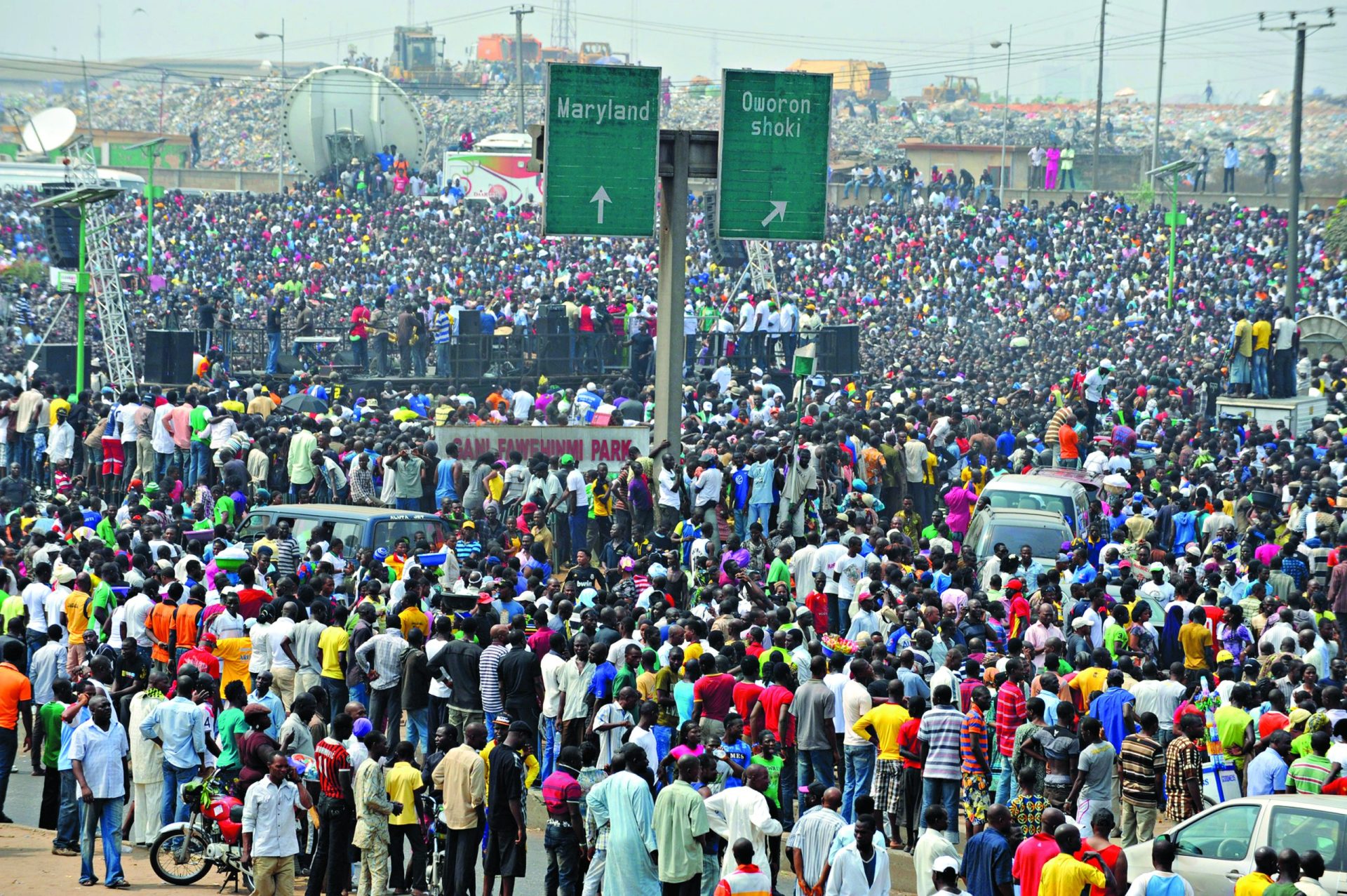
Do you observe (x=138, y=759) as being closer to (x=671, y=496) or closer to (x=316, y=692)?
(x=316, y=692)

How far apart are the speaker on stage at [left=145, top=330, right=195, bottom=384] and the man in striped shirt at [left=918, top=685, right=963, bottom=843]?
19.5 m

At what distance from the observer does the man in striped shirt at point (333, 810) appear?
37.0ft

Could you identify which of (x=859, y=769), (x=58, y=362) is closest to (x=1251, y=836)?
(x=859, y=769)

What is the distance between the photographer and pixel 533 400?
88.5 ft

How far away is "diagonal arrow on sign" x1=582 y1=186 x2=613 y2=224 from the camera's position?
19.7 meters

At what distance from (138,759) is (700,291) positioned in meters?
31.5

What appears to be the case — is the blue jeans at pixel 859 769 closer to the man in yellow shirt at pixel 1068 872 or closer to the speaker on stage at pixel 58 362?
the man in yellow shirt at pixel 1068 872

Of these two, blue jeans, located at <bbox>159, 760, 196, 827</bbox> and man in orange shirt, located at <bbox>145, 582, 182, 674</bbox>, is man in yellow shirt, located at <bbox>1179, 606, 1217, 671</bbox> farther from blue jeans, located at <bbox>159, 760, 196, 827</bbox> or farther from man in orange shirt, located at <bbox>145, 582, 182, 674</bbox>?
man in orange shirt, located at <bbox>145, 582, 182, 674</bbox>

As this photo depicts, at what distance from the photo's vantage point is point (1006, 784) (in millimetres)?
12398

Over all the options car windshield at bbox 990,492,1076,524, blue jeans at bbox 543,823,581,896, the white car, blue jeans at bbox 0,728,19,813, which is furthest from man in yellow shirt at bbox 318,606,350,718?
car windshield at bbox 990,492,1076,524

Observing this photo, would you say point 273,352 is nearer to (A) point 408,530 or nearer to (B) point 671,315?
(B) point 671,315

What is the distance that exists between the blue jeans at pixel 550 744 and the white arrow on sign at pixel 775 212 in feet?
26.7

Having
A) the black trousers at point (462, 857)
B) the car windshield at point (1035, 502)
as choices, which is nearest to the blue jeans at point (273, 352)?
the car windshield at point (1035, 502)

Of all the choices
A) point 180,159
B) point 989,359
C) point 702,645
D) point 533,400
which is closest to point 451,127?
point 180,159
